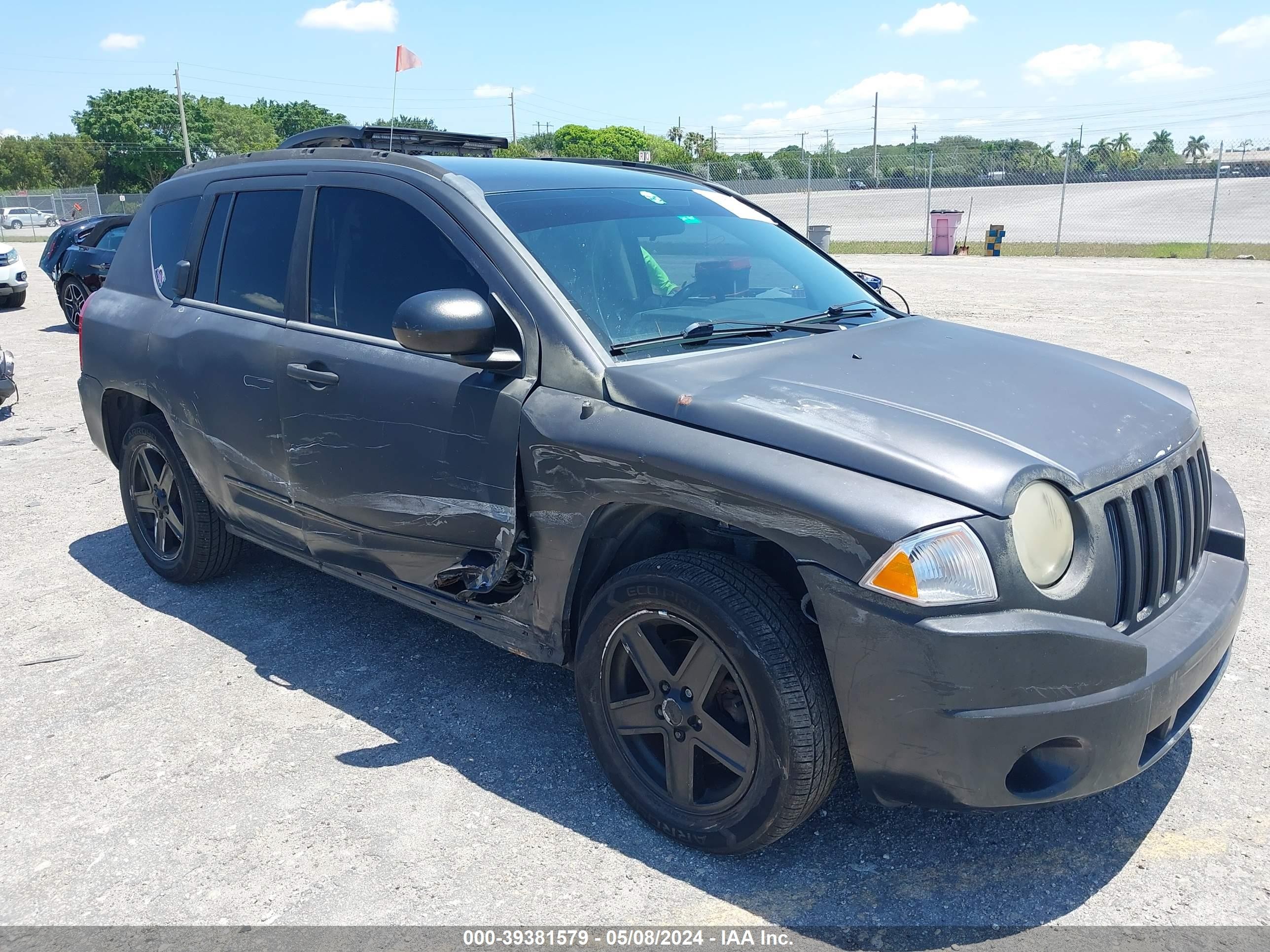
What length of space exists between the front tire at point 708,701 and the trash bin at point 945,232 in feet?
77.6

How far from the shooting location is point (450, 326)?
297cm

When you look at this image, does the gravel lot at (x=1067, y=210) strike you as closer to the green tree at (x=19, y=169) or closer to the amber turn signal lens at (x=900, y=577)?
the amber turn signal lens at (x=900, y=577)

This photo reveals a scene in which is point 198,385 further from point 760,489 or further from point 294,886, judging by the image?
point 760,489

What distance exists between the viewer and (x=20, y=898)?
273 centimetres

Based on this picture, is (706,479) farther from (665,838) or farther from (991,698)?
(665,838)

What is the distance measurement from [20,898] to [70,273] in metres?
13.5

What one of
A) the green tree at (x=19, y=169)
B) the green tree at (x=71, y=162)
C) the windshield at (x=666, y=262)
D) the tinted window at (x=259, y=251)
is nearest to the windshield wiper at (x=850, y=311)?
the windshield at (x=666, y=262)

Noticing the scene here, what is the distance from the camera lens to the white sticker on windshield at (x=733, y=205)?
4141 mm

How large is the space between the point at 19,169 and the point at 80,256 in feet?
246

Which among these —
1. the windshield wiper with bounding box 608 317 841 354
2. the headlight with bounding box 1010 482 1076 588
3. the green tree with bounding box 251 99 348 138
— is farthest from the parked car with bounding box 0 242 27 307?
the green tree with bounding box 251 99 348 138

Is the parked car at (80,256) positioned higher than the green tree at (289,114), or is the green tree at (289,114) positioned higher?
the green tree at (289,114)

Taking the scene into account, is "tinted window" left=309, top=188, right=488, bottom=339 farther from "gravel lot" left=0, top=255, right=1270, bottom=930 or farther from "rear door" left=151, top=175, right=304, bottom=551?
"gravel lot" left=0, top=255, right=1270, bottom=930

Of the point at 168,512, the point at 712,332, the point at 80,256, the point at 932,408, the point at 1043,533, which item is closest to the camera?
the point at 1043,533

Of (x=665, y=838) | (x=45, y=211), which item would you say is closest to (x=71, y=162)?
(x=45, y=211)
